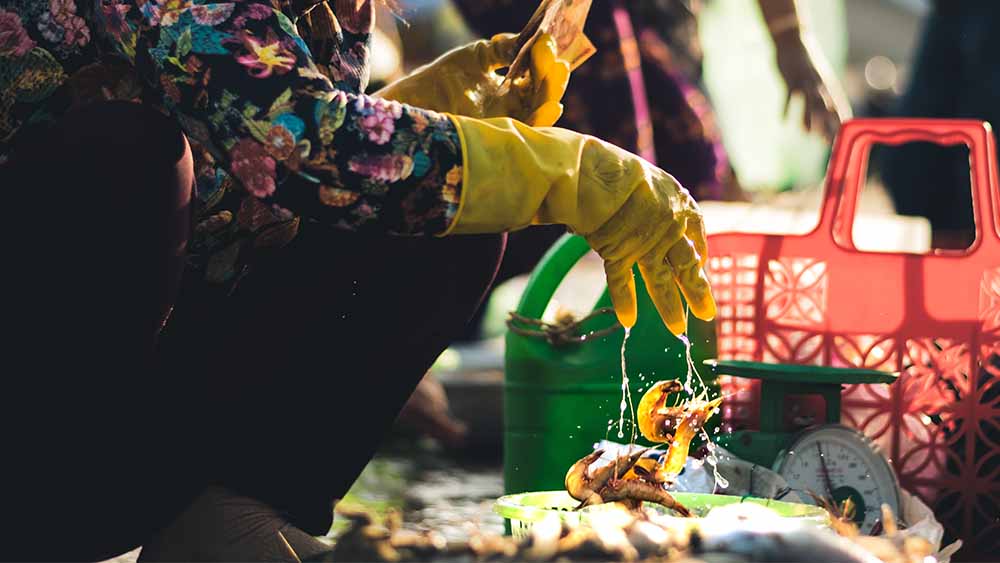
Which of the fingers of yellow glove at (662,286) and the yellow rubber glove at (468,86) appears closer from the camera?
the fingers of yellow glove at (662,286)

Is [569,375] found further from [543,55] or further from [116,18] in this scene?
[116,18]

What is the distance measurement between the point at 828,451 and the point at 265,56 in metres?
1.03

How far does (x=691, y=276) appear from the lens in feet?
5.35

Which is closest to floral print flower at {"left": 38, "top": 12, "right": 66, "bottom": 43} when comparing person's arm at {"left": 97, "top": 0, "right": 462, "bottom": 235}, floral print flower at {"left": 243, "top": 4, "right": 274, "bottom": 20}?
person's arm at {"left": 97, "top": 0, "right": 462, "bottom": 235}

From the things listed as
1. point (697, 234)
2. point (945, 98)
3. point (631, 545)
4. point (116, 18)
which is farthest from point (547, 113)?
point (945, 98)

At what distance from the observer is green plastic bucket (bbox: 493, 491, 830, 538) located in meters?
1.59

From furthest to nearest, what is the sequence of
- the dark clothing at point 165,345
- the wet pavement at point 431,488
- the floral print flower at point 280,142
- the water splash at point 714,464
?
the wet pavement at point 431,488, the water splash at point 714,464, the dark clothing at point 165,345, the floral print flower at point 280,142

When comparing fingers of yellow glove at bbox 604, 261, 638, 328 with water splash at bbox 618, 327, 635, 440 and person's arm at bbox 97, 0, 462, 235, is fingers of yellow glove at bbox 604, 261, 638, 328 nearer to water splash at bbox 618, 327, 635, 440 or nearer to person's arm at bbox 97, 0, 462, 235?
person's arm at bbox 97, 0, 462, 235

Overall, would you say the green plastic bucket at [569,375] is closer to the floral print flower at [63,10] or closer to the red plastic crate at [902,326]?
the red plastic crate at [902,326]

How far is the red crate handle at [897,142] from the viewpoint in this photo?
2.23 metres

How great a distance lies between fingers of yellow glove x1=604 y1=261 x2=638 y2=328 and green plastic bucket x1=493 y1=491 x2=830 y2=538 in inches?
8.6

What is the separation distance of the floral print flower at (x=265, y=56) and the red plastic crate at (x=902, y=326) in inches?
39.4

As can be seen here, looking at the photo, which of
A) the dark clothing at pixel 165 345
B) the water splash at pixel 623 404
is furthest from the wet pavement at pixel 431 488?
the dark clothing at pixel 165 345

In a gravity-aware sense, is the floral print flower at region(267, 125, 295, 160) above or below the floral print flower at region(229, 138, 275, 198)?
above
